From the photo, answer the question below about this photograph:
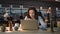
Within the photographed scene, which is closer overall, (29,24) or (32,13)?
(29,24)

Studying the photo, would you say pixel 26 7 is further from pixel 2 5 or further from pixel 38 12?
pixel 2 5

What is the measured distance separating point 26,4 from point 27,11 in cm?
Answer: 15

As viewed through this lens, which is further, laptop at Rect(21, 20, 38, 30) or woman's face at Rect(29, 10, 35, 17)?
woman's face at Rect(29, 10, 35, 17)

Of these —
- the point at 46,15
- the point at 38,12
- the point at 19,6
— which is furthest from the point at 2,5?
the point at 46,15

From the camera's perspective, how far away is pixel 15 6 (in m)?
2.18

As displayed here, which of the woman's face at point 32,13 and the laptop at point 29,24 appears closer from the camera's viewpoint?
the laptop at point 29,24

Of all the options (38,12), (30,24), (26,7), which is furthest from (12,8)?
(30,24)

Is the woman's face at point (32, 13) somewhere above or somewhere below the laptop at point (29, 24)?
above

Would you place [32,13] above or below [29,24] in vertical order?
above

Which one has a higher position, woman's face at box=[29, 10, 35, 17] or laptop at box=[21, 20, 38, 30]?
woman's face at box=[29, 10, 35, 17]

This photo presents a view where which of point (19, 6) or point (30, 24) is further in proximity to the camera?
point (19, 6)

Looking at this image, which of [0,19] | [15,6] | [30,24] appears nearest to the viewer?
[30,24]

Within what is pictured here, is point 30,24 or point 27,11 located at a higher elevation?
point 27,11

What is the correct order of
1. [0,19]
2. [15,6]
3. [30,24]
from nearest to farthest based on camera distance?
[30,24] → [0,19] → [15,6]
